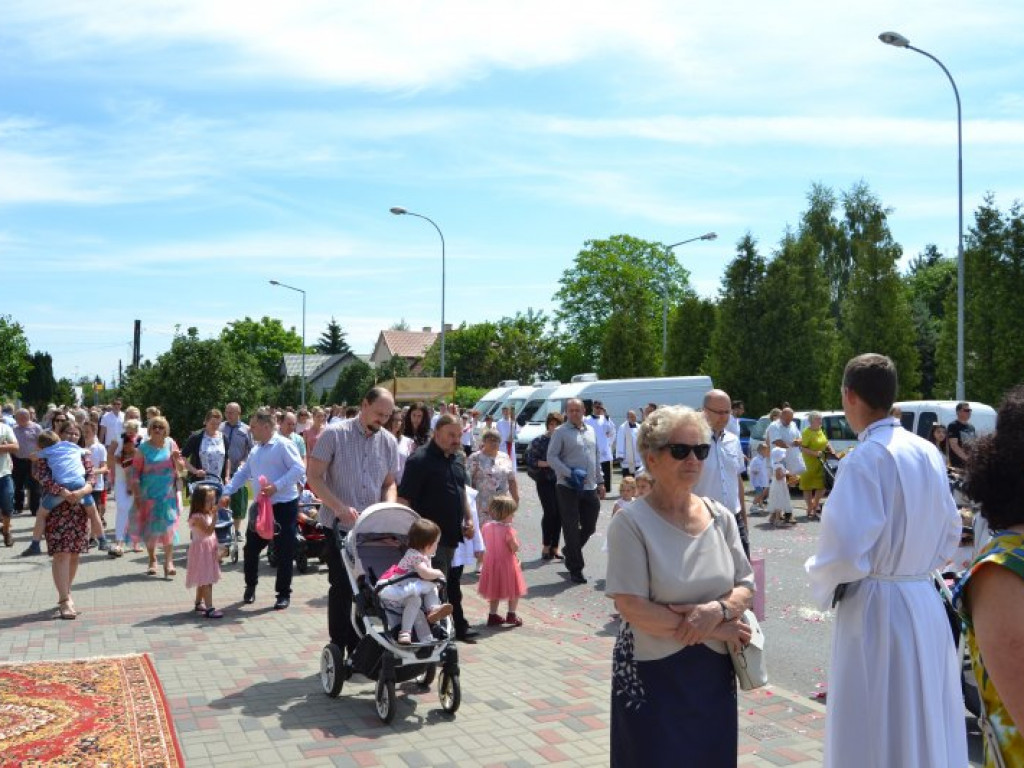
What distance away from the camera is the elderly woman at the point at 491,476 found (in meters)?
11.2

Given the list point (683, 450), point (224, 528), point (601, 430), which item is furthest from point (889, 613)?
point (601, 430)

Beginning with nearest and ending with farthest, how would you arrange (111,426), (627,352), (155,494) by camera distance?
(155,494) < (111,426) < (627,352)

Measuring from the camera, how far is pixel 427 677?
680 centimetres

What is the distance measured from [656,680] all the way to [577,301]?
67962mm

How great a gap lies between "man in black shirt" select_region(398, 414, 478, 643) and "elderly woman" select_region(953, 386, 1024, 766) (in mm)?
5528

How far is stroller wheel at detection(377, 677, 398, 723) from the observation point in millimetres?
6168

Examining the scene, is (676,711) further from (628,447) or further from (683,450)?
(628,447)

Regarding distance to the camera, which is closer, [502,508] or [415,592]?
[415,592]

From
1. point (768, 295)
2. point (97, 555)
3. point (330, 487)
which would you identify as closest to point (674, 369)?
point (768, 295)

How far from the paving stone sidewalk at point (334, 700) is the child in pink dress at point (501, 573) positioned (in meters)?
0.29

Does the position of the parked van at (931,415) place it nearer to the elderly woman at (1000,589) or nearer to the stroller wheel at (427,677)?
the stroller wheel at (427,677)

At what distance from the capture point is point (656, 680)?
3.67 m

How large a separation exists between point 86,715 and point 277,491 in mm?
3994

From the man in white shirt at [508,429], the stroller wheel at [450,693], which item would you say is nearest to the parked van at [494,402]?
the man in white shirt at [508,429]
